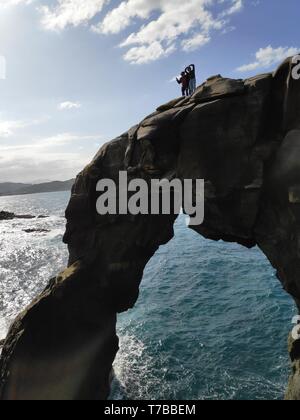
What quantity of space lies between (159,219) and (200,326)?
11138 millimetres

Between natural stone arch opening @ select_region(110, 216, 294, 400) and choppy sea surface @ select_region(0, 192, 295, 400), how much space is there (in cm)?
6

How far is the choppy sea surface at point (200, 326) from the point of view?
2108cm

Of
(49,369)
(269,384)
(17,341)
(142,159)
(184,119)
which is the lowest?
(269,384)

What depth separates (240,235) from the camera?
57.7 ft

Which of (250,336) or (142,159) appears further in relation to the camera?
(250,336)

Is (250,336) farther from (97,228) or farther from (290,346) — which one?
(97,228)

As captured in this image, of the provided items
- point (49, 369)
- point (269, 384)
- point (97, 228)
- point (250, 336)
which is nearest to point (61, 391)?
point (49, 369)

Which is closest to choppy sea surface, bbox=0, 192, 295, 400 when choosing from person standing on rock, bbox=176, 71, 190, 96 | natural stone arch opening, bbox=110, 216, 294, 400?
natural stone arch opening, bbox=110, 216, 294, 400

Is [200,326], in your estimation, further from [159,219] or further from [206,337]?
[159,219]

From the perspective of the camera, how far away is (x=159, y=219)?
2066 cm

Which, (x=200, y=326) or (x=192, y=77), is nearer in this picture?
(x=192, y=77)

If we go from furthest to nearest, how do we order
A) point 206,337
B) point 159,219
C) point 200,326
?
point 200,326 < point 206,337 < point 159,219

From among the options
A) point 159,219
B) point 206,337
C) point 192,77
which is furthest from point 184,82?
point 206,337

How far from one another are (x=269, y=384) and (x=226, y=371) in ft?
8.37
